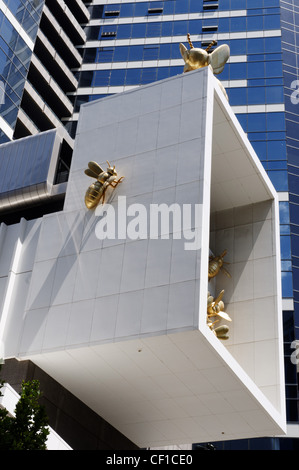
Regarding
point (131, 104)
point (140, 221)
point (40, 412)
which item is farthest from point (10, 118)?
point (40, 412)

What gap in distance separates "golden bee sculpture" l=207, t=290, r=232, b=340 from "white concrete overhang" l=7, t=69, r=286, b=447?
75 cm

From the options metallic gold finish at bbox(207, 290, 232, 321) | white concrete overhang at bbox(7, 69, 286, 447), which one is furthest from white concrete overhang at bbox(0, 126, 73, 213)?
metallic gold finish at bbox(207, 290, 232, 321)

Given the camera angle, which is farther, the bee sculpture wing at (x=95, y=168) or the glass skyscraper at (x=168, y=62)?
the glass skyscraper at (x=168, y=62)

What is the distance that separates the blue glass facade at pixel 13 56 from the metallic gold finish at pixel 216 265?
18.0 m

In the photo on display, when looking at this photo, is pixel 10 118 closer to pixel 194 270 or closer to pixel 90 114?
pixel 90 114

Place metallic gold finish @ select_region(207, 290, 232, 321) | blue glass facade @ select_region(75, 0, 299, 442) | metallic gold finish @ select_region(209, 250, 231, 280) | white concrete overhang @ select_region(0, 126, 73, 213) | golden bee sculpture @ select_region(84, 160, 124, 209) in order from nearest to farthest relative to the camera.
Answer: golden bee sculpture @ select_region(84, 160, 124, 209)
metallic gold finish @ select_region(207, 290, 232, 321)
white concrete overhang @ select_region(0, 126, 73, 213)
metallic gold finish @ select_region(209, 250, 231, 280)
blue glass facade @ select_region(75, 0, 299, 442)

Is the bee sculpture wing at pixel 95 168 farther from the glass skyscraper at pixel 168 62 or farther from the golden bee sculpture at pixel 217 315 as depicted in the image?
the glass skyscraper at pixel 168 62

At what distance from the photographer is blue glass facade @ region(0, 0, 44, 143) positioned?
43.0 metres

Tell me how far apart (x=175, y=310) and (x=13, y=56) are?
2872 cm

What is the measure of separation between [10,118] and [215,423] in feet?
82.2

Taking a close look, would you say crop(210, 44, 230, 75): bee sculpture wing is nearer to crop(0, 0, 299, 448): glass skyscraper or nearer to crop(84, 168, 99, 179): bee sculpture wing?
crop(84, 168, 99, 179): bee sculpture wing

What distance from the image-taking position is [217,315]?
2689 cm

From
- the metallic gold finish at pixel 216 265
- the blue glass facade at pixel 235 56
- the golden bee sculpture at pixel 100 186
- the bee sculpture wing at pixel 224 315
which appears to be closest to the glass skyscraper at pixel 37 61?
the blue glass facade at pixel 235 56

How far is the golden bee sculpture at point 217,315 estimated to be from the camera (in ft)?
84.0
